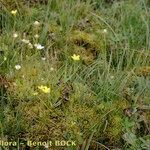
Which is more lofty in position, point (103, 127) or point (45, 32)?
point (45, 32)

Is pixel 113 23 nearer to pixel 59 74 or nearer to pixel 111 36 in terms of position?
pixel 111 36

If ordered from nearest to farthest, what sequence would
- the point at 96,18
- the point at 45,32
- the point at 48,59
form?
1. the point at 48,59
2. the point at 45,32
3. the point at 96,18

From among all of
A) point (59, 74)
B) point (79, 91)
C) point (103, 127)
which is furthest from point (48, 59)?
point (103, 127)

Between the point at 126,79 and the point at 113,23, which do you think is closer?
the point at 126,79

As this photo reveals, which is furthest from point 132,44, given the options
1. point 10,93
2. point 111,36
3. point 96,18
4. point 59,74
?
point 10,93

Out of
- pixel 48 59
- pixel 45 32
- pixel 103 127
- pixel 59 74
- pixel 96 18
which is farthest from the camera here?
pixel 96 18

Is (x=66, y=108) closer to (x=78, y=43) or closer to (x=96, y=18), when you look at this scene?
(x=78, y=43)

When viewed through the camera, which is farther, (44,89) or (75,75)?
(75,75)
